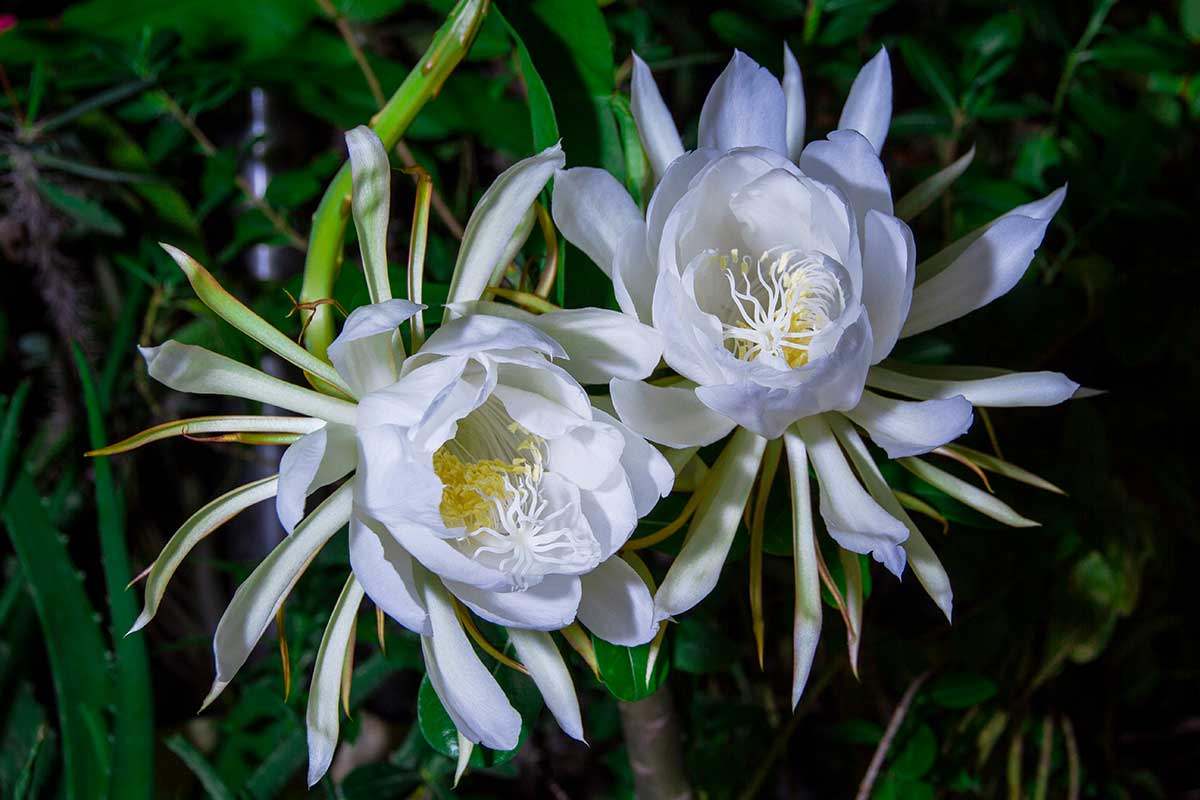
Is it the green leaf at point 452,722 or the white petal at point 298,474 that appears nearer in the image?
the white petal at point 298,474

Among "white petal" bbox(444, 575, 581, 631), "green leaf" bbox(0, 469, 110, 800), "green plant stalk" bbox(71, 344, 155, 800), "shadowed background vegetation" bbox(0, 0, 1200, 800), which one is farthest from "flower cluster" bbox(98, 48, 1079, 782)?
"green leaf" bbox(0, 469, 110, 800)

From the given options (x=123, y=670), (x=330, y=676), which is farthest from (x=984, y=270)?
(x=123, y=670)

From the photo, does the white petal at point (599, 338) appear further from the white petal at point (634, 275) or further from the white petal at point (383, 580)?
the white petal at point (383, 580)

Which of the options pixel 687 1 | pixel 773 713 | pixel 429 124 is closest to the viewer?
pixel 429 124

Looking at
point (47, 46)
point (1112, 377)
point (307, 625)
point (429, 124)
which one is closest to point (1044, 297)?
point (1112, 377)

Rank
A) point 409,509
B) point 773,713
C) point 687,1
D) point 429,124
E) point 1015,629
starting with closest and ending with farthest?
point 409,509 < point 429,124 < point 1015,629 < point 773,713 < point 687,1

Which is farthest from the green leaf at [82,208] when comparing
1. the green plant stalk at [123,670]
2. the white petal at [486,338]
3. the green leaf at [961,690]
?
the green leaf at [961,690]

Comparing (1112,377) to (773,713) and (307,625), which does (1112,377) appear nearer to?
(773,713)

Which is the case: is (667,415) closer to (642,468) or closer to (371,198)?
(642,468)
